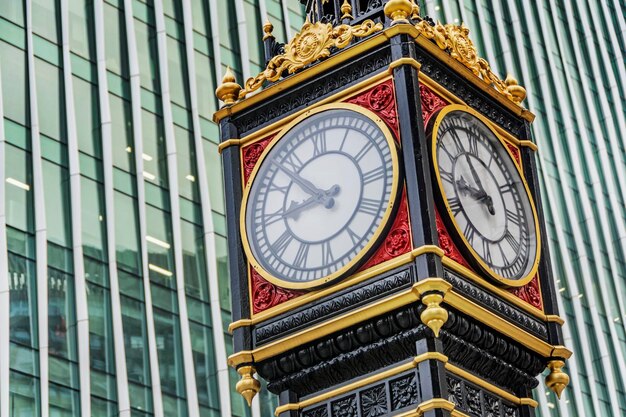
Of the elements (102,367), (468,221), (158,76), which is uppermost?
(158,76)

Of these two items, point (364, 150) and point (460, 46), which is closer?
point (364, 150)

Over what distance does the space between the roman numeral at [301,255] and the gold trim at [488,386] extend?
1.17 m

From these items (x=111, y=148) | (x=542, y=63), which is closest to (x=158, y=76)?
(x=111, y=148)

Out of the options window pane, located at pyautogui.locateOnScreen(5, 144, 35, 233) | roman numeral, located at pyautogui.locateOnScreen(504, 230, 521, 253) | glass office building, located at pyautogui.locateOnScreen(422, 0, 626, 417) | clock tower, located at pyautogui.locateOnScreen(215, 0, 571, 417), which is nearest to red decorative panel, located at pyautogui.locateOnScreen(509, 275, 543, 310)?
clock tower, located at pyautogui.locateOnScreen(215, 0, 571, 417)

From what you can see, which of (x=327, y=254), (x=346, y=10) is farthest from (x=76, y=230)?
(x=327, y=254)

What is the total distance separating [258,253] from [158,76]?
115 ft

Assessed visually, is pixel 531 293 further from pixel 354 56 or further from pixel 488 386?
pixel 354 56

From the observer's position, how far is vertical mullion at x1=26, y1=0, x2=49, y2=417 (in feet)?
120

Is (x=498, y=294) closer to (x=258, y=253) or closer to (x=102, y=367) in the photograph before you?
(x=258, y=253)

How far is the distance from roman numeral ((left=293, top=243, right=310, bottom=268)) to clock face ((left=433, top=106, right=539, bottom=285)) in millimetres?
951

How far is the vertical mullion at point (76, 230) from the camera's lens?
37.6 meters

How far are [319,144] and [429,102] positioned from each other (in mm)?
775

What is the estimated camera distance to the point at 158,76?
4488 cm

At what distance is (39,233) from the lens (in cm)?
3831
